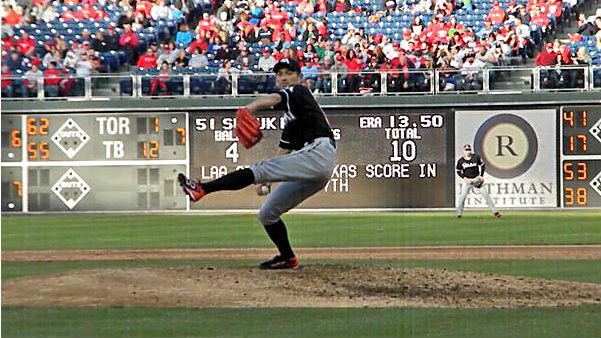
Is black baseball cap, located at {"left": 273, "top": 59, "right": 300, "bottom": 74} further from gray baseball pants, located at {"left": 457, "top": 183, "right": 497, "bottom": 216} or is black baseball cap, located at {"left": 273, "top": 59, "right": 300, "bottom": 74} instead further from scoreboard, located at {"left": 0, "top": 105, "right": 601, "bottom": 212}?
scoreboard, located at {"left": 0, "top": 105, "right": 601, "bottom": 212}

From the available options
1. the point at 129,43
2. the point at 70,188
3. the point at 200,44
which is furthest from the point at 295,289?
the point at 129,43

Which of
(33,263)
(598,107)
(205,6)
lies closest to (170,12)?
(205,6)

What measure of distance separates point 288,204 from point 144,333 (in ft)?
10.2

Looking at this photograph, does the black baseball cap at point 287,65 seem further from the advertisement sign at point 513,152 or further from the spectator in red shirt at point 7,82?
the spectator in red shirt at point 7,82

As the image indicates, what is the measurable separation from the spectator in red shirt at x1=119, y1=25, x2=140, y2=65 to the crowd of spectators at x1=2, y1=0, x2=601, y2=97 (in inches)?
0.8

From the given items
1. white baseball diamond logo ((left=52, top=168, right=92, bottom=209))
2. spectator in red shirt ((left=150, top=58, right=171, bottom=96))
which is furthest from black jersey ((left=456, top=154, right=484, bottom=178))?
white baseball diamond logo ((left=52, top=168, right=92, bottom=209))

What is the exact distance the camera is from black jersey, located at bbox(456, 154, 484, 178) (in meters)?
22.4

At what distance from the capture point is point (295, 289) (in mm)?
9578

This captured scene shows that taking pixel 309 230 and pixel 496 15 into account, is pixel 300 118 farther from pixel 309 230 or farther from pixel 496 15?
pixel 496 15

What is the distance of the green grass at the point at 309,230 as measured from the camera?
17.2 meters

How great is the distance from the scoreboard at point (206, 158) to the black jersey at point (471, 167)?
58.2 inches

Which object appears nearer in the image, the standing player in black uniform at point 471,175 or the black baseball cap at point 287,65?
the black baseball cap at point 287,65

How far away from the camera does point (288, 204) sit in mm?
10359

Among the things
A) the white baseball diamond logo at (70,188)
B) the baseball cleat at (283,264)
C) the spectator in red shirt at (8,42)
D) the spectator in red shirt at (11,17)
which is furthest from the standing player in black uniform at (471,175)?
the baseball cleat at (283,264)
